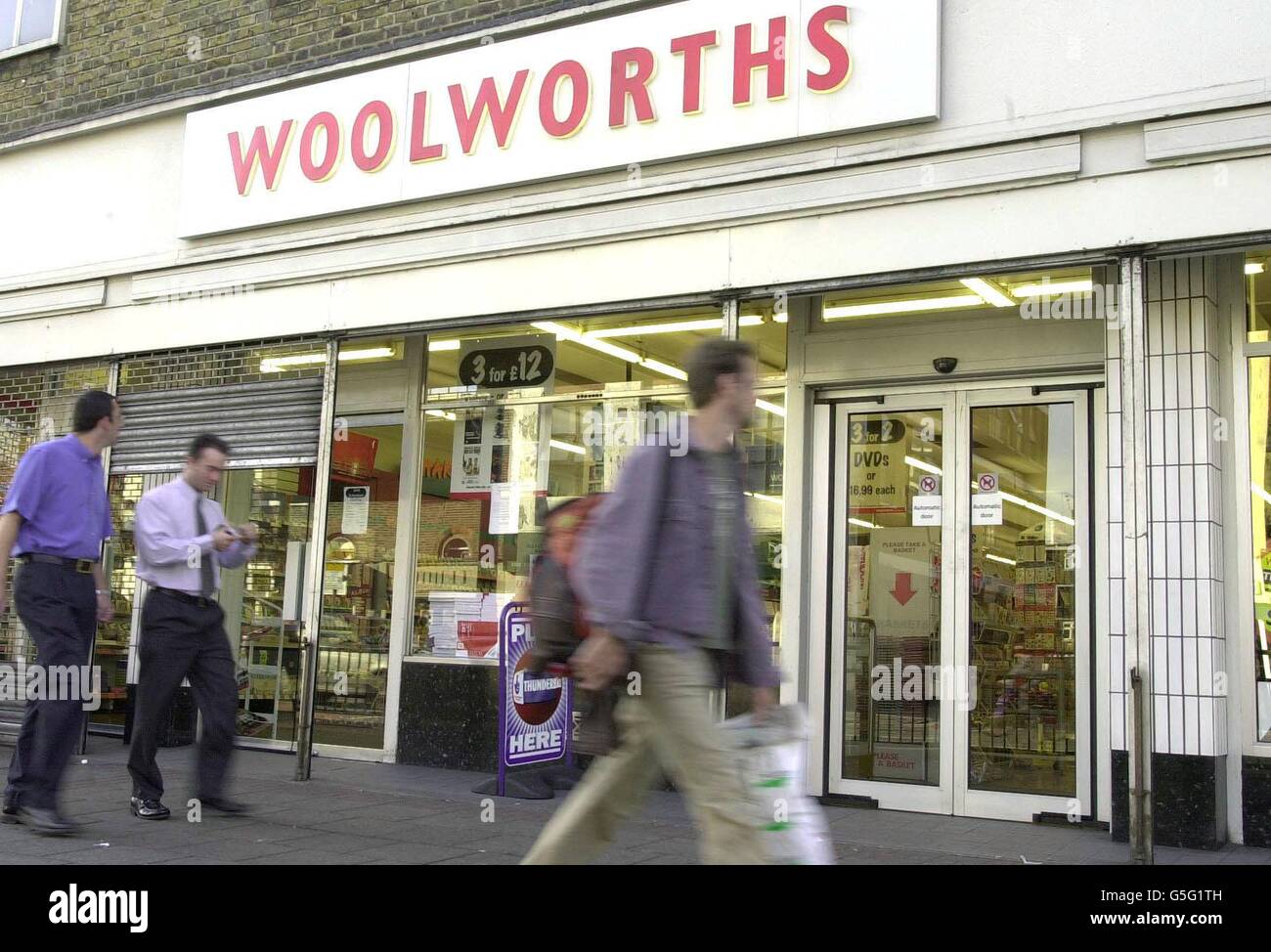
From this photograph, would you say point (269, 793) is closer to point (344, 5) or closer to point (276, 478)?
point (276, 478)

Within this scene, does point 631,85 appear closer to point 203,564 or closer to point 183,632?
point 203,564

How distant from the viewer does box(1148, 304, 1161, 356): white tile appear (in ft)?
22.8

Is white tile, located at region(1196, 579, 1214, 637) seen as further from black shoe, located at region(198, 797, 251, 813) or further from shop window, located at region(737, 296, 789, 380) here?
black shoe, located at region(198, 797, 251, 813)

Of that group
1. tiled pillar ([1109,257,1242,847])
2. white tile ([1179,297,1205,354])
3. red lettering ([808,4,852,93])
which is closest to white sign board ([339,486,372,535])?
red lettering ([808,4,852,93])

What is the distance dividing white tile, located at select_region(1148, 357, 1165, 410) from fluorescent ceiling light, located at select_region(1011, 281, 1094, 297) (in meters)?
0.80

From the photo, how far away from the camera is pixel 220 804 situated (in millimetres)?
6477

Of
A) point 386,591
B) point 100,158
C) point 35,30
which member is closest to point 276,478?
point 386,591

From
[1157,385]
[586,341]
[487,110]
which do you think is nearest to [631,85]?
[487,110]

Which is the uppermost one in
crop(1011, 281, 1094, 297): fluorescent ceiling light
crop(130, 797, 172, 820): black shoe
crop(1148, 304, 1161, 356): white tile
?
crop(1011, 281, 1094, 297): fluorescent ceiling light

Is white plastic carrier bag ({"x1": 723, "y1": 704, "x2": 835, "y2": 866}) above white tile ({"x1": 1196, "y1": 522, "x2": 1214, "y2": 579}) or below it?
below

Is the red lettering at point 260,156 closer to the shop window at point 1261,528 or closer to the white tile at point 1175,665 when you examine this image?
the shop window at point 1261,528

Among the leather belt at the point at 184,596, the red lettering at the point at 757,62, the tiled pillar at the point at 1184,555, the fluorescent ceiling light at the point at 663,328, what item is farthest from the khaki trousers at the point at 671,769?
the fluorescent ceiling light at the point at 663,328

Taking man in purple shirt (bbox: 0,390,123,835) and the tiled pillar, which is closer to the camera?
man in purple shirt (bbox: 0,390,123,835)
